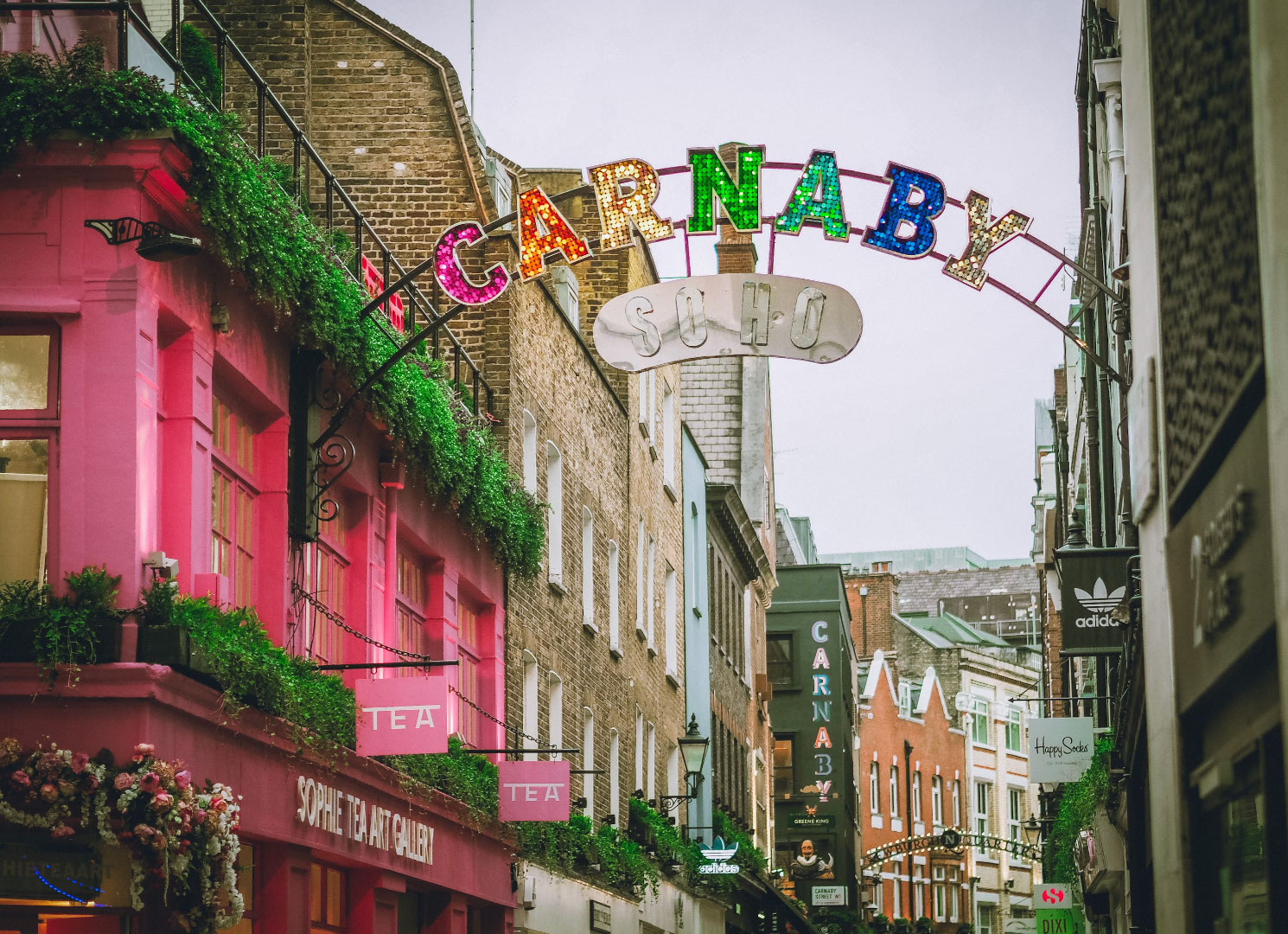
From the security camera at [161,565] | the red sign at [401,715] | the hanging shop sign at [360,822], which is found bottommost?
the hanging shop sign at [360,822]

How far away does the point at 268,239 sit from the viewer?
13789mm

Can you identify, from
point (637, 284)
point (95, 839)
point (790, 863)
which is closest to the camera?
point (95, 839)

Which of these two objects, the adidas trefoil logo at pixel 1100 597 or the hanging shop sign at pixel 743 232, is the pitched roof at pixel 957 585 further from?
the hanging shop sign at pixel 743 232

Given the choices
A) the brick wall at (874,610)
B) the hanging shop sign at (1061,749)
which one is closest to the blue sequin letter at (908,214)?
the hanging shop sign at (1061,749)

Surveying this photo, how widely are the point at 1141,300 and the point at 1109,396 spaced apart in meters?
11.4

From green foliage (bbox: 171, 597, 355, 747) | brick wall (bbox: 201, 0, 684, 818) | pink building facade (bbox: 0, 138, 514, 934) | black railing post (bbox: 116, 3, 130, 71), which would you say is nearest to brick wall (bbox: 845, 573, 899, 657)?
brick wall (bbox: 201, 0, 684, 818)

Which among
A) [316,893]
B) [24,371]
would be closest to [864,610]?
[316,893]

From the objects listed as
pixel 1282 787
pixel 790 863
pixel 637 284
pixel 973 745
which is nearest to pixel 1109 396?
pixel 637 284

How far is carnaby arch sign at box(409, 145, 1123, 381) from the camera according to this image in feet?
53.5

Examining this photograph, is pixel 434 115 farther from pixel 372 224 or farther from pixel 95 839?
pixel 95 839

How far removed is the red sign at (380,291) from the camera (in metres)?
18.0

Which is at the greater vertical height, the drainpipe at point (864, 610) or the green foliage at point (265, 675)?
the drainpipe at point (864, 610)

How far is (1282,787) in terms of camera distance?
7.76 meters

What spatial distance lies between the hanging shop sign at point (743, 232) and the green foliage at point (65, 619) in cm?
532
